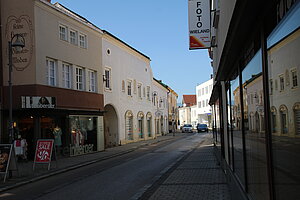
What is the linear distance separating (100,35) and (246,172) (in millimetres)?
22118

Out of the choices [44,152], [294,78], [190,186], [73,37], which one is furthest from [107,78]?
[294,78]

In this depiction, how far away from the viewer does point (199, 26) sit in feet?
36.3

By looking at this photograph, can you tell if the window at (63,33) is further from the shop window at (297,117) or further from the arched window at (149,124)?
the arched window at (149,124)

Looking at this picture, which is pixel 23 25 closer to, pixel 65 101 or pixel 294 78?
pixel 65 101

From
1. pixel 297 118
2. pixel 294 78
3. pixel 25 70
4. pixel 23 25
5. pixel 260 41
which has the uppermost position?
pixel 23 25

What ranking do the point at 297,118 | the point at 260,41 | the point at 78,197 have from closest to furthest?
the point at 297,118 < the point at 260,41 < the point at 78,197

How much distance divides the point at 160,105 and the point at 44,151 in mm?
38662

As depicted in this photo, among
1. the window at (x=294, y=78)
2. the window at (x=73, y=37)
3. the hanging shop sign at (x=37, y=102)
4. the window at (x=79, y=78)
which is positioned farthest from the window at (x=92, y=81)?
the window at (x=294, y=78)

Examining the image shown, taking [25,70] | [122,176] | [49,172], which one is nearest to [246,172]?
[122,176]

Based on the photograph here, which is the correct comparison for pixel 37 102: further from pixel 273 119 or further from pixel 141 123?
pixel 141 123

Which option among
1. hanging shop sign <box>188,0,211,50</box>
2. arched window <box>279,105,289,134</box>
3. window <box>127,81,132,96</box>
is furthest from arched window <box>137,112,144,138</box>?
arched window <box>279,105,289,134</box>

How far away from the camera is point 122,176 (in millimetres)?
11711

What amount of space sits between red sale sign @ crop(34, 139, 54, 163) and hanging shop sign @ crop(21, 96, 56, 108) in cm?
396

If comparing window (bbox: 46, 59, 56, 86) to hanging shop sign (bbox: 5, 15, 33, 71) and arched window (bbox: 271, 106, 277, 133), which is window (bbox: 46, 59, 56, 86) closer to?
hanging shop sign (bbox: 5, 15, 33, 71)
